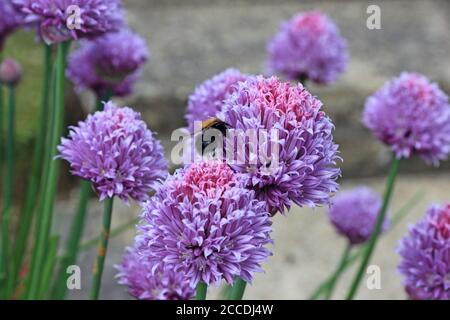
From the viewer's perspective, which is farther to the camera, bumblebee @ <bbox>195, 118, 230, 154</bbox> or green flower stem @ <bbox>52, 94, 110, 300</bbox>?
green flower stem @ <bbox>52, 94, 110, 300</bbox>

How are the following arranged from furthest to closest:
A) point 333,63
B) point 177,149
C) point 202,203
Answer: point 333,63
point 177,149
point 202,203

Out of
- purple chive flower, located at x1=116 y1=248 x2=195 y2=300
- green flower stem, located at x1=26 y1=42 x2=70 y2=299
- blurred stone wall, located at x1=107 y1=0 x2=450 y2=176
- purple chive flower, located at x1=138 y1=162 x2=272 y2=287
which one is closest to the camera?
purple chive flower, located at x1=138 y1=162 x2=272 y2=287

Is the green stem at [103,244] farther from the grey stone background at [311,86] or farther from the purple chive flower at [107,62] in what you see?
the grey stone background at [311,86]

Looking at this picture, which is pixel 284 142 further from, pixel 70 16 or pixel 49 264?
pixel 49 264

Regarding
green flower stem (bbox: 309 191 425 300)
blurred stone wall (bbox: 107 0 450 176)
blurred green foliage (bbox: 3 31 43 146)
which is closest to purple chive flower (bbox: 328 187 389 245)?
green flower stem (bbox: 309 191 425 300)

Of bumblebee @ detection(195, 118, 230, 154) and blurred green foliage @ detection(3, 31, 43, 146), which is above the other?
blurred green foliage @ detection(3, 31, 43, 146)

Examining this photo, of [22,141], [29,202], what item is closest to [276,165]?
[29,202]

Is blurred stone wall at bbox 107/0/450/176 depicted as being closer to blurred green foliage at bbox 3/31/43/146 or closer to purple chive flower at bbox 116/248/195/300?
blurred green foliage at bbox 3/31/43/146
